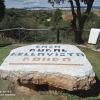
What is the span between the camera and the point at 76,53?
6.62 meters

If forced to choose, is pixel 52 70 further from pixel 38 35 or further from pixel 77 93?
pixel 38 35

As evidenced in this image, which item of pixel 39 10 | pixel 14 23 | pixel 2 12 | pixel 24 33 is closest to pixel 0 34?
pixel 24 33

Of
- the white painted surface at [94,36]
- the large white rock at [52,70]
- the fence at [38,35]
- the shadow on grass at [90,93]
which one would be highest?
the large white rock at [52,70]

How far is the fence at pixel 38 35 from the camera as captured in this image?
12851 mm

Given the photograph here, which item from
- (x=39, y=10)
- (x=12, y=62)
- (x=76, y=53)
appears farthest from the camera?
(x=39, y=10)

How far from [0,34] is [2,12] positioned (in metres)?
3.13

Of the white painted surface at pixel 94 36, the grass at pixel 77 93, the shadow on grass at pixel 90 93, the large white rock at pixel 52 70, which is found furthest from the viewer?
the white painted surface at pixel 94 36

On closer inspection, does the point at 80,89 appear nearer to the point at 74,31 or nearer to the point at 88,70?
the point at 88,70

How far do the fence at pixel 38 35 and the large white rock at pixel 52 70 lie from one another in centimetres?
624

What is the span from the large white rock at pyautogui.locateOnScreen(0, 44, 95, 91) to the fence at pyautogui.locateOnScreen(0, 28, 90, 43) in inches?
246

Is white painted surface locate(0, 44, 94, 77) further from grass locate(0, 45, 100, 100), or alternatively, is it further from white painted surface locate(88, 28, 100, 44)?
white painted surface locate(88, 28, 100, 44)

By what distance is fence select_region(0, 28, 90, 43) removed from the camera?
42.2 ft

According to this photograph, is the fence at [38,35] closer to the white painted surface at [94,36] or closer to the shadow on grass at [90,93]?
the white painted surface at [94,36]

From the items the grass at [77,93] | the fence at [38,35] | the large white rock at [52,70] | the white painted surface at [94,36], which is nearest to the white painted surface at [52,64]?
the large white rock at [52,70]
